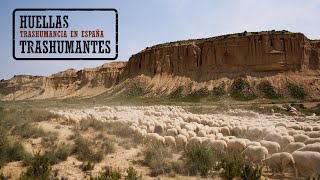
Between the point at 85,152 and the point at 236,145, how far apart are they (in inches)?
217

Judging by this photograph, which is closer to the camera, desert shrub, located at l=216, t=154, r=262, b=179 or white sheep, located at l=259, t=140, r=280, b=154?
desert shrub, located at l=216, t=154, r=262, b=179

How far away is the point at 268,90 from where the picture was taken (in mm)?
Result: 55938

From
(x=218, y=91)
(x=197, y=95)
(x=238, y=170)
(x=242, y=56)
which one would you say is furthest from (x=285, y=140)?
(x=242, y=56)

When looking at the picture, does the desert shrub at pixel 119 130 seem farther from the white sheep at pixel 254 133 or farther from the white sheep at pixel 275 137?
the white sheep at pixel 275 137

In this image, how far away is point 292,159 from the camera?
8.84 metres

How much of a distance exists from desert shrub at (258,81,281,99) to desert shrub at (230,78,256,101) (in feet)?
6.43

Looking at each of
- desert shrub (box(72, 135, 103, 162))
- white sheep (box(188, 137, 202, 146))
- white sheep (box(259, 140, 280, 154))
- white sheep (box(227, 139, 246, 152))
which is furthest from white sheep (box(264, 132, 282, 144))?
desert shrub (box(72, 135, 103, 162))

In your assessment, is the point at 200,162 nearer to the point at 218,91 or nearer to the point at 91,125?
the point at 91,125

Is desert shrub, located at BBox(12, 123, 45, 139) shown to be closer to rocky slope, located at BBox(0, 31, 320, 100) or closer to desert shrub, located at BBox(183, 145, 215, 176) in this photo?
desert shrub, located at BBox(183, 145, 215, 176)

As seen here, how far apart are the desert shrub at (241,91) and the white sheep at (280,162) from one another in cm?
4654

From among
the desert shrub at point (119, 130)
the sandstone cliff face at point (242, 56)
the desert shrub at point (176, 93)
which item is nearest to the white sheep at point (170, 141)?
the desert shrub at point (119, 130)

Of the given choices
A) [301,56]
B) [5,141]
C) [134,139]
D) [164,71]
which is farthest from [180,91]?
[5,141]

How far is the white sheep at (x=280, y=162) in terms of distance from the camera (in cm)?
891

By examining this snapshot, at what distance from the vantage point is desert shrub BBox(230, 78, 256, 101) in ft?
181
